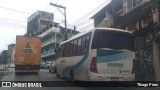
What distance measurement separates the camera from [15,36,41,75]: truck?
87.5ft

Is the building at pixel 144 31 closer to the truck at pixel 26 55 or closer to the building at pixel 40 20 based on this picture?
the truck at pixel 26 55

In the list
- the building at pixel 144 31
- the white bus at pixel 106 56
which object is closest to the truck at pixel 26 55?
the building at pixel 144 31

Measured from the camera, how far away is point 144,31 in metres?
18.9

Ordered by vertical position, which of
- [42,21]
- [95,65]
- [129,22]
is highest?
[42,21]

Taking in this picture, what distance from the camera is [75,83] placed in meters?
16.0

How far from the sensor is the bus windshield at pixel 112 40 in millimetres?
12945

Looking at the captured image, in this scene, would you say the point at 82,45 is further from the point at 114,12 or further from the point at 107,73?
the point at 114,12

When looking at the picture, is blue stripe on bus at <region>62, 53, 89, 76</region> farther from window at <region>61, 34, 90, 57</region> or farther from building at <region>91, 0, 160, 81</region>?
building at <region>91, 0, 160, 81</region>

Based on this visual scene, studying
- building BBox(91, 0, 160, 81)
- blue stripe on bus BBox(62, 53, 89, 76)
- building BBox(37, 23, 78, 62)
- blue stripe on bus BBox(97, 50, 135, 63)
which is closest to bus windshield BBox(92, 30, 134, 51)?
blue stripe on bus BBox(97, 50, 135, 63)

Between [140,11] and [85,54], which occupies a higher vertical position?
[140,11]

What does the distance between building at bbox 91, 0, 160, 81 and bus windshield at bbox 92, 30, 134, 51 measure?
4392mm

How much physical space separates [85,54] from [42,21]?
84.7 m

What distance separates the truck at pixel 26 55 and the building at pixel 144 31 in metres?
8.85

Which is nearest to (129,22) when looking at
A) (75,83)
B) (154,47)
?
(154,47)
